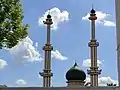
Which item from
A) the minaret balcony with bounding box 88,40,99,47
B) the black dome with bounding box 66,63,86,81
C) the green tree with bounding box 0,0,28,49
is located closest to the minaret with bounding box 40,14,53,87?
the minaret balcony with bounding box 88,40,99,47

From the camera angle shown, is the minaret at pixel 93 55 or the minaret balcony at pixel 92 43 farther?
the minaret balcony at pixel 92 43

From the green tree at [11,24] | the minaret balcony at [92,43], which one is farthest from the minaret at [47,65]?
the green tree at [11,24]

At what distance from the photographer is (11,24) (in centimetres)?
1377

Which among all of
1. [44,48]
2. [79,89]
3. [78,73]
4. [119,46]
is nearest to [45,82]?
[44,48]

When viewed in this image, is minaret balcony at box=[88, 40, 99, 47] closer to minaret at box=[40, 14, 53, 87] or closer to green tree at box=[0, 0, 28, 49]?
minaret at box=[40, 14, 53, 87]

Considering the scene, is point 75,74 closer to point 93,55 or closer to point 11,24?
point 93,55

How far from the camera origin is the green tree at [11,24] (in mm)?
13414

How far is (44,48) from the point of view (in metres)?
31.2

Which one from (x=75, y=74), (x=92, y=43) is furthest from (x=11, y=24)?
(x=92, y=43)

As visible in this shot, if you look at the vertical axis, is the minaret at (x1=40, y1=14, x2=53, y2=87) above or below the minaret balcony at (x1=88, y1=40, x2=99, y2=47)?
below

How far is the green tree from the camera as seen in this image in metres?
13.4

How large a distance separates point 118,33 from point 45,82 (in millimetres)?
18568

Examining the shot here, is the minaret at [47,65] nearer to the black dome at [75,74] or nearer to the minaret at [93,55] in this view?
the minaret at [93,55]

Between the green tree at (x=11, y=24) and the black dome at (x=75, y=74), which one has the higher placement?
the green tree at (x=11, y=24)
